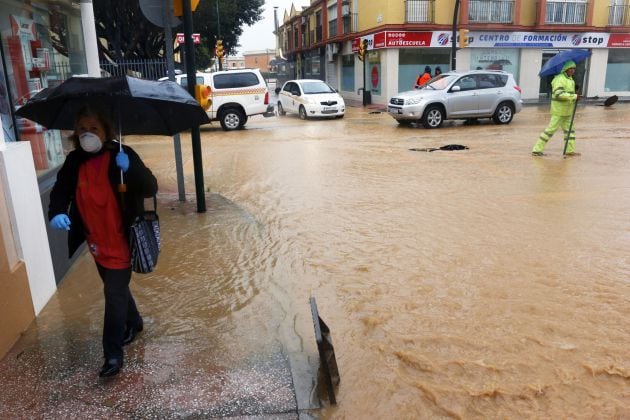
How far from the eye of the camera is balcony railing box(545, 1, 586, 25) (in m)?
27.8

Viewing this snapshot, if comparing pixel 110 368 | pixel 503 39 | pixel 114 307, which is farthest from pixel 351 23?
pixel 110 368

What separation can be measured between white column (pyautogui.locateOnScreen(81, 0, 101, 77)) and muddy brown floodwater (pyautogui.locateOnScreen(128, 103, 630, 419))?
77.9 inches

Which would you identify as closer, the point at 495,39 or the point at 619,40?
the point at 495,39

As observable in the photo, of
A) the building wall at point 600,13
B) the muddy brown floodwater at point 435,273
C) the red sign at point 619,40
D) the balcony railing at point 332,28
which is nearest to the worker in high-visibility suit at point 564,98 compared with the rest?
the muddy brown floodwater at point 435,273

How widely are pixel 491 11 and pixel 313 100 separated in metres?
13.3

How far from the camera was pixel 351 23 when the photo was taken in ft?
104

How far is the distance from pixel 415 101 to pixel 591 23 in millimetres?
18104

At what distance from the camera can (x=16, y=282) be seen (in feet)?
11.8

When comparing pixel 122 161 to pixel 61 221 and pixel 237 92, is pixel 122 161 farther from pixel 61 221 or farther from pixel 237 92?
pixel 237 92

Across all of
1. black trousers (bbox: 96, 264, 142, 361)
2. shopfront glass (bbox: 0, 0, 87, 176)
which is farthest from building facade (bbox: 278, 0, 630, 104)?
black trousers (bbox: 96, 264, 142, 361)

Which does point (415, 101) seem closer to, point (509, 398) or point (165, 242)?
point (165, 242)

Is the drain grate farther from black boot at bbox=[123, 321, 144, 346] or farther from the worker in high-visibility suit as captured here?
black boot at bbox=[123, 321, 144, 346]

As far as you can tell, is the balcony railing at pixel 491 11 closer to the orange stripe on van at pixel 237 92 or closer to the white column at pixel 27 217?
the orange stripe on van at pixel 237 92

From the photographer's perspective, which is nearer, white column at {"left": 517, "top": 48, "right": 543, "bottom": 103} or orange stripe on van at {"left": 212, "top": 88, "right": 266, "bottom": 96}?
orange stripe on van at {"left": 212, "top": 88, "right": 266, "bottom": 96}
